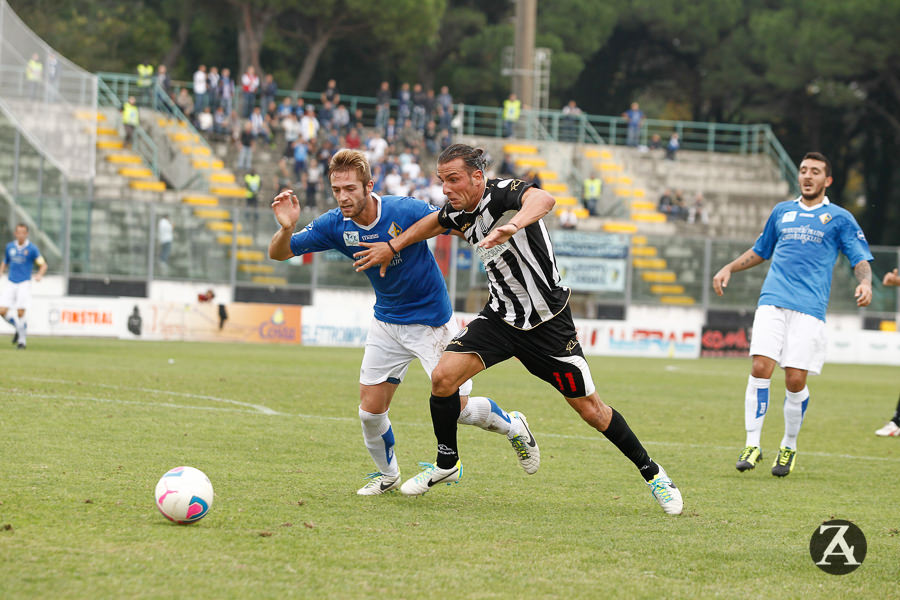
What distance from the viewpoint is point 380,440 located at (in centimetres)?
748

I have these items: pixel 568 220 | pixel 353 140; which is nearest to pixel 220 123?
pixel 353 140

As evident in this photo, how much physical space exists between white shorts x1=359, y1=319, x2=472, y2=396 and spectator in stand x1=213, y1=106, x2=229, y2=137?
29.6 meters

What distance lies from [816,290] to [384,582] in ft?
18.6

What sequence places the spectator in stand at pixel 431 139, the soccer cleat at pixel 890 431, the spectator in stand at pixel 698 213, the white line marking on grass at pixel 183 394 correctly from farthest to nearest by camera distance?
1. the spectator in stand at pixel 698 213
2. the spectator in stand at pixel 431 139
3. the soccer cleat at pixel 890 431
4. the white line marking on grass at pixel 183 394

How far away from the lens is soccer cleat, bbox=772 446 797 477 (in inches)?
363

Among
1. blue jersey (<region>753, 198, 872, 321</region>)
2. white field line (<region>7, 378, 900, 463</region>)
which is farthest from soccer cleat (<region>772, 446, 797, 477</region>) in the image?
white field line (<region>7, 378, 900, 463</region>)

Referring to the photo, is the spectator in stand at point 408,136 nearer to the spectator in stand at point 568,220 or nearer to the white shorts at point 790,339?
the spectator in stand at point 568,220

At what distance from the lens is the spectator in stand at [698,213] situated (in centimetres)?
3888

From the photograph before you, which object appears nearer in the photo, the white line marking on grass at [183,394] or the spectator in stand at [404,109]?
the white line marking on grass at [183,394]

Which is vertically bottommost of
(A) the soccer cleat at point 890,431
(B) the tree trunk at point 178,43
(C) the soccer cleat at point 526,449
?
(A) the soccer cleat at point 890,431

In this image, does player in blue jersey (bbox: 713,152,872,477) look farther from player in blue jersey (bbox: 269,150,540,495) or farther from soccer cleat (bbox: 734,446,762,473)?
player in blue jersey (bbox: 269,150,540,495)

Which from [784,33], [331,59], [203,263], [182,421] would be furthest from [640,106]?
[182,421]

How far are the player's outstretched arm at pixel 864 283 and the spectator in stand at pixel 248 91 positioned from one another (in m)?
29.8

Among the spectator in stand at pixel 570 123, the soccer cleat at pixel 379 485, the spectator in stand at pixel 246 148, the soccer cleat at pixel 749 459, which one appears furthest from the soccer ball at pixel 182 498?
the spectator in stand at pixel 570 123
